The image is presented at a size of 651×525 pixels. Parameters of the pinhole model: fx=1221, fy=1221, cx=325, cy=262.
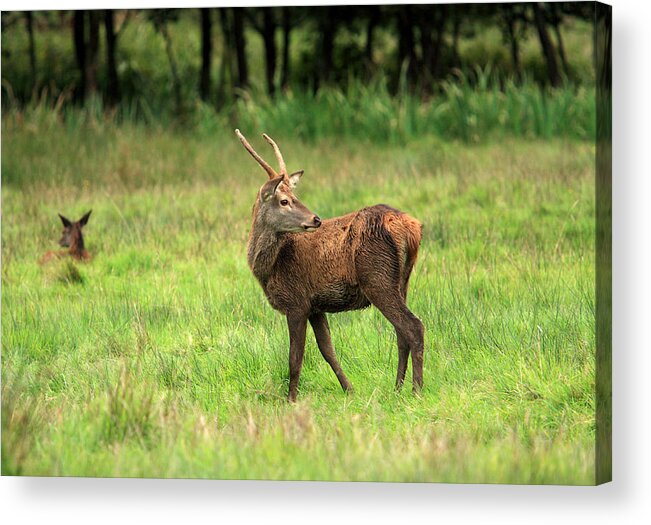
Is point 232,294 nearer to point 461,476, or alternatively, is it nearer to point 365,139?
point 461,476

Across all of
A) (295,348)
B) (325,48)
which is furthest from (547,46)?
(295,348)

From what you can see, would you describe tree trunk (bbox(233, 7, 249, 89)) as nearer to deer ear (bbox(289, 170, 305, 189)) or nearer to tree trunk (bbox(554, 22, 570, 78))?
tree trunk (bbox(554, 22, 570, 78))

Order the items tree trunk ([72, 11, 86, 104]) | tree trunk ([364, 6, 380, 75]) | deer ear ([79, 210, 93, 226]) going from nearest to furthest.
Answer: deer ear ([79, 210, 93, 226])
tree trunk ([72, 11, 86, 104])
tree trunk ([364, 6, 380, 75])

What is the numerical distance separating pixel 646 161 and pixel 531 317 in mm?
1105

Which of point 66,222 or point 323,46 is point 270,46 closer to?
point 323,46

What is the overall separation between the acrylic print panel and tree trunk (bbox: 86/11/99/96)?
34 millimetres

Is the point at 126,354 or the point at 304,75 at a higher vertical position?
the point at 304,75

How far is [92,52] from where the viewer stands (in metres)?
9.93

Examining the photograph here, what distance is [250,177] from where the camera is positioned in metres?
9.16

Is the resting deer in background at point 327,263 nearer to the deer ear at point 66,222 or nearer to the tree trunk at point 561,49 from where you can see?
the deer ear at point 66,222

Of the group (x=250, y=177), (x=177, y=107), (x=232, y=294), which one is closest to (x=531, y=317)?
(x=232, y=294)

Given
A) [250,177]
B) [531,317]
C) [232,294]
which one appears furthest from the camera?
→ [250,177]

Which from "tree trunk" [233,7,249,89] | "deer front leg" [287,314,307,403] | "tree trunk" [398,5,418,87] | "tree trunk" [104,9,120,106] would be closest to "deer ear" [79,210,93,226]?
"tree trunk" [104,9,120,106]

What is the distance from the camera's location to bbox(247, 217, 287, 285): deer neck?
624 centimetres
